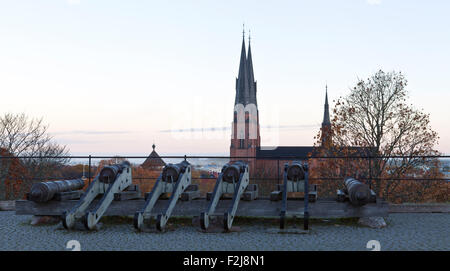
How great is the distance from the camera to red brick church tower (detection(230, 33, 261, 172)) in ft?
279

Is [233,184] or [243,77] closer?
[233,184]

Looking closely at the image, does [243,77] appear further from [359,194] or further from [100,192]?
[359,194]

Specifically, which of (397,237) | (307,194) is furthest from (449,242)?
(307,194)

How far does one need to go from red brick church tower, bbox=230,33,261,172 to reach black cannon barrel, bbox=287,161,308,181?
71026mm

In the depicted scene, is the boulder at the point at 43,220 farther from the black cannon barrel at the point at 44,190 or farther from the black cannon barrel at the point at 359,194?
the black cannon barrel at the point at 359,194

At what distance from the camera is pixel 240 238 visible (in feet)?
22.9

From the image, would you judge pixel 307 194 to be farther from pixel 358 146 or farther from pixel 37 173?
pixel 37 173

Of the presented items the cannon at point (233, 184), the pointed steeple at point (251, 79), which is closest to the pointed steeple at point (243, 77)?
the pointed steeple at point (251, 79)

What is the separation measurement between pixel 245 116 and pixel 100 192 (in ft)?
297

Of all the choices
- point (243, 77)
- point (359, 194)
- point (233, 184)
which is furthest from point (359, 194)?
point (243, 77)

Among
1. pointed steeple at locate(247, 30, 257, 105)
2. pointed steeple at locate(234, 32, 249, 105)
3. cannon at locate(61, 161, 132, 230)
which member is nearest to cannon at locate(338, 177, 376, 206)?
cannon at locate(61, 161, 132, 230)

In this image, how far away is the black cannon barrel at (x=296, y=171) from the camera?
332 inches

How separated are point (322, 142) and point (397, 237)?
14959 mm

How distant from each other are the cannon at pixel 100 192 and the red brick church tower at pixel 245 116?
7092cm
